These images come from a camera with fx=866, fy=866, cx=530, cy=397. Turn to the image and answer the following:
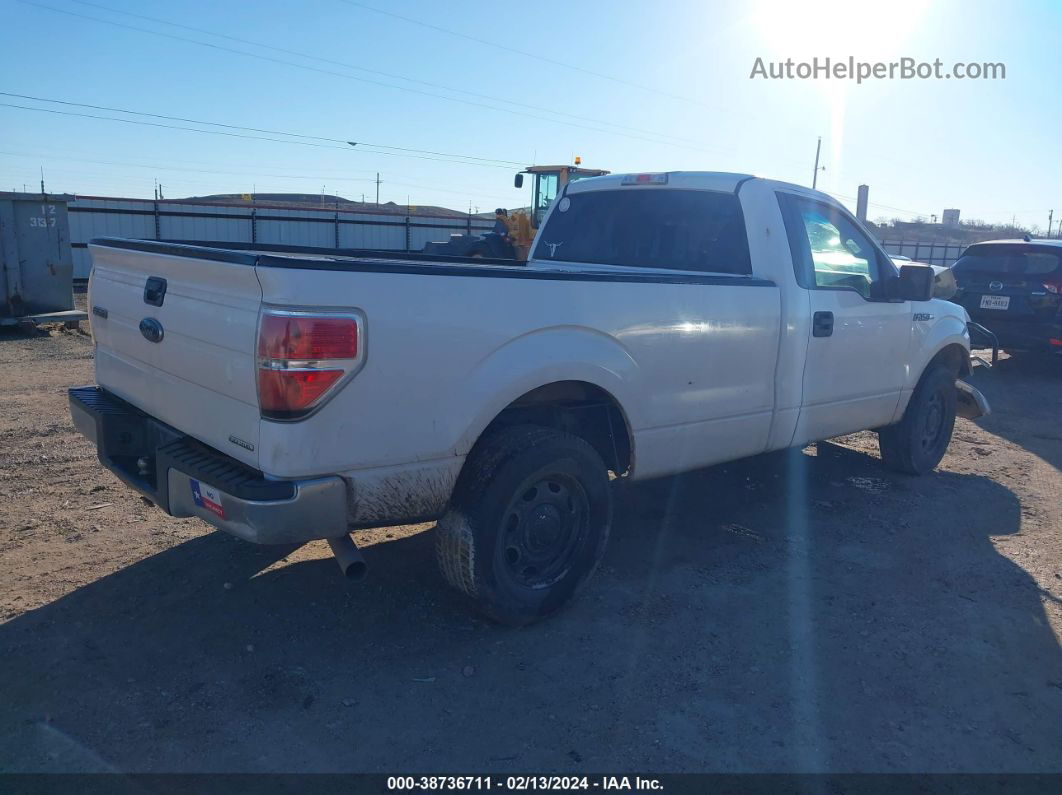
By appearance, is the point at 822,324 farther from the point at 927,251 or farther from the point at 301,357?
the point at 927,251

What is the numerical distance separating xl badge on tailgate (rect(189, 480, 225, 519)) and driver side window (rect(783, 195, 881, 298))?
3.52m

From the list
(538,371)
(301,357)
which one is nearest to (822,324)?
(538,371)

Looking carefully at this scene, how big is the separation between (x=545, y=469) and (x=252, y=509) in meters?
1.27

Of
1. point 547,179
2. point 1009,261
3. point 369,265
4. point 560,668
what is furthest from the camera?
point 547,179

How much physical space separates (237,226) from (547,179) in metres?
9.73

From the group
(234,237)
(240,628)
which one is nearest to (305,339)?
(240,628)

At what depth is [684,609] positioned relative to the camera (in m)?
4.24

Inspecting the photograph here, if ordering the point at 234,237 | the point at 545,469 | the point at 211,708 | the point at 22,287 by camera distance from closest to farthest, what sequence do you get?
1. the point at 211,708
2. the point at 545,469
3. the point at 22,287
4. the point at 234,237

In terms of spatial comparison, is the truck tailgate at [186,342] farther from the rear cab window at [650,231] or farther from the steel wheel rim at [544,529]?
the rear cab window at [650,231]

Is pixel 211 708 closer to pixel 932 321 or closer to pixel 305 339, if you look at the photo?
pixel 305 339

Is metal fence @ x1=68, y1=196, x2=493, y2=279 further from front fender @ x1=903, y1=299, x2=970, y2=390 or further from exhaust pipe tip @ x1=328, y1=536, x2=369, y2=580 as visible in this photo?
exhaust pipe tip @ x1=328, y1=536, x2=369, y2=580

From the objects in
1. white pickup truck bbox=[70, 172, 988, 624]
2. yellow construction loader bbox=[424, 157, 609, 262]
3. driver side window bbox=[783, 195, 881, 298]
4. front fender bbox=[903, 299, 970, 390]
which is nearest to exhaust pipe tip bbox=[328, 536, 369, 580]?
white pickup truck bbox=[70, 172, 988, 624]

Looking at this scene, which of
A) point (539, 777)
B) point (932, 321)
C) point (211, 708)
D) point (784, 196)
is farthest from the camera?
point (932, 321)

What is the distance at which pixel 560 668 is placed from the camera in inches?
143
